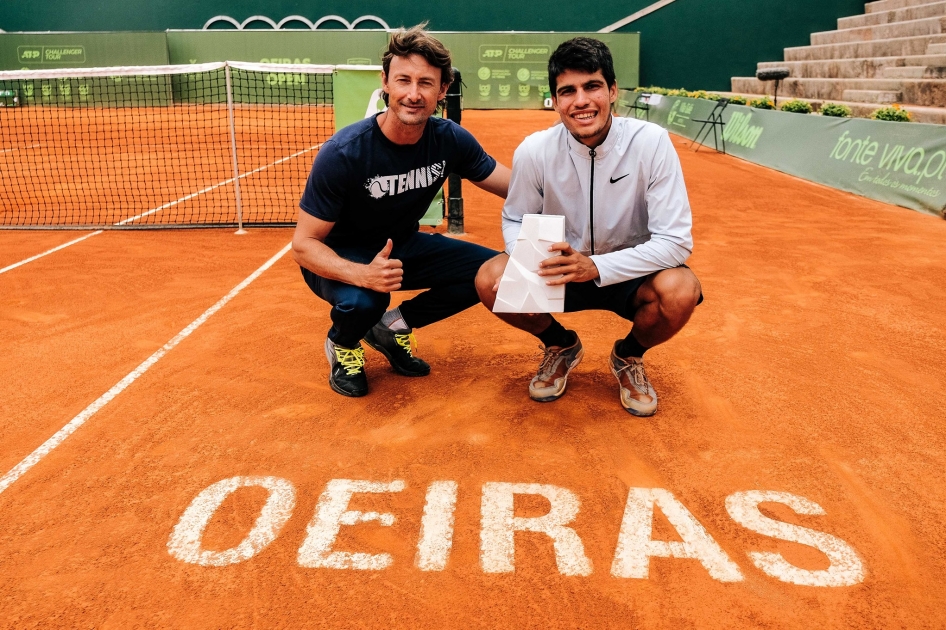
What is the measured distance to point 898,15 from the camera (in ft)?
65.6

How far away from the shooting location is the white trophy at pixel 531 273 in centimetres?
328

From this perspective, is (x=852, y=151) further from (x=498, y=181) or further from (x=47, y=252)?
(x=47, y=252)

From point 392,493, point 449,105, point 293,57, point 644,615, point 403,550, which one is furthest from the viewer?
point 293,57

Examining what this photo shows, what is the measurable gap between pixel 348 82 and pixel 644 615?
6251 millimetres

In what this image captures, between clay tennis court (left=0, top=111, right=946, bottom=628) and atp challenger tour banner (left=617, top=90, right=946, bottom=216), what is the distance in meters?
4.16

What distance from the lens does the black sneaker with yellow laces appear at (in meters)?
4.26

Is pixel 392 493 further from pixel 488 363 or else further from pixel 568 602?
pixel 488 363

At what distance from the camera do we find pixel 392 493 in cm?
303

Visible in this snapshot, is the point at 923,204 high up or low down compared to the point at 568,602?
up

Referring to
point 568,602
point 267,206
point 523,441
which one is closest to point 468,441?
point 523,441

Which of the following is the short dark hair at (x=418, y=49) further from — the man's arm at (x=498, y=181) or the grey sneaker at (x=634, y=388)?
the grey sneaker at (x=634, y=388)

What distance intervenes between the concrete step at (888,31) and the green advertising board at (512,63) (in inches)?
245

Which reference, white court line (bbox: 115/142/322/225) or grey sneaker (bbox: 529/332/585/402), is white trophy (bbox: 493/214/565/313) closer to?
grey sneaker (bbox: 529/332/585/402)

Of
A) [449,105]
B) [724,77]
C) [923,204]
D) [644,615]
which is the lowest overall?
[644,615]
